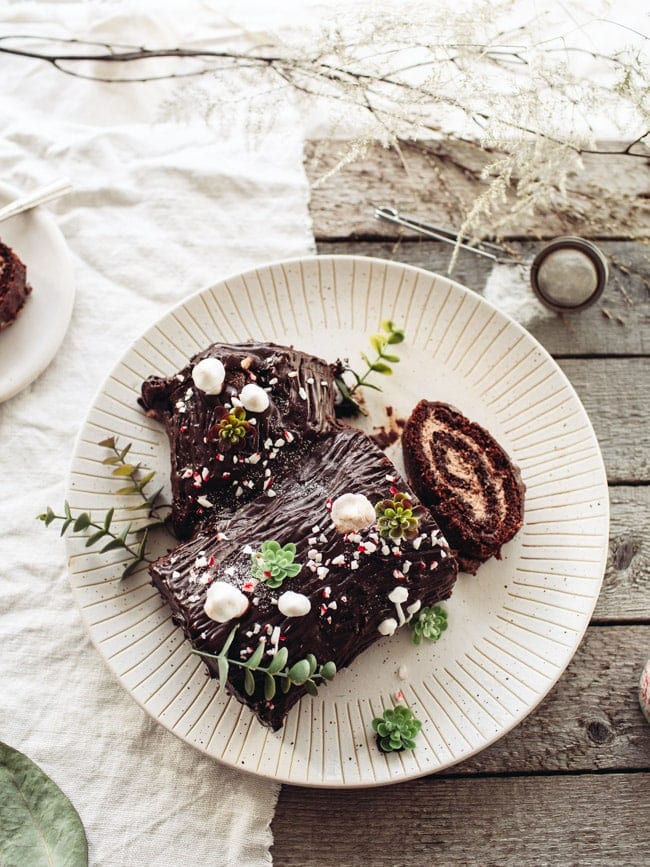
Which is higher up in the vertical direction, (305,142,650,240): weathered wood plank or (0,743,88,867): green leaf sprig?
(305,142,650,240): weathered wood plank

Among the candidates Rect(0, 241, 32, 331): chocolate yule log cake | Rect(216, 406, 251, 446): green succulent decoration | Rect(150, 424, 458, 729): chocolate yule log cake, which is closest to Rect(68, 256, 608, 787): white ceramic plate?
Rect(150, 424, 458, 729): chocolate yule log cake

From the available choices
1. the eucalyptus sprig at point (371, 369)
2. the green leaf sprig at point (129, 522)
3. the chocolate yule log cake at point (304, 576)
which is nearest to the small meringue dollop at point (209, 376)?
the chocolate yule log cake at point (304, 576)

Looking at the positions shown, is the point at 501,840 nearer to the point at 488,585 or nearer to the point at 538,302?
the point at 488,585

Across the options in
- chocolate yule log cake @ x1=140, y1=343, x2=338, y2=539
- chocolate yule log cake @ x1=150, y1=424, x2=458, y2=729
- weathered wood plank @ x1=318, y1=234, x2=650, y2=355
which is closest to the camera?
chocolate yule log cake @ x1=150, y1=424, x2=458, y2=729

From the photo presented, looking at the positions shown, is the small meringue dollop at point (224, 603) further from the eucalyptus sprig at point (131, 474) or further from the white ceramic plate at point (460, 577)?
the eucalyptus sprig at point (131, 474)

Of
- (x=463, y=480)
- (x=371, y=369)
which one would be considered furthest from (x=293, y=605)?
(x=371, y=369)

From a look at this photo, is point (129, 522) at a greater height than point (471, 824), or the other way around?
point (129, 522)

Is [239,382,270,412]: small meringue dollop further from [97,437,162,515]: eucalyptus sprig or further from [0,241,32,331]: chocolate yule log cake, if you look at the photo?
[0,241,32,331]: chocolate yule log cake

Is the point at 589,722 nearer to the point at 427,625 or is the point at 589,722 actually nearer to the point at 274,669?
the point at 427,625
